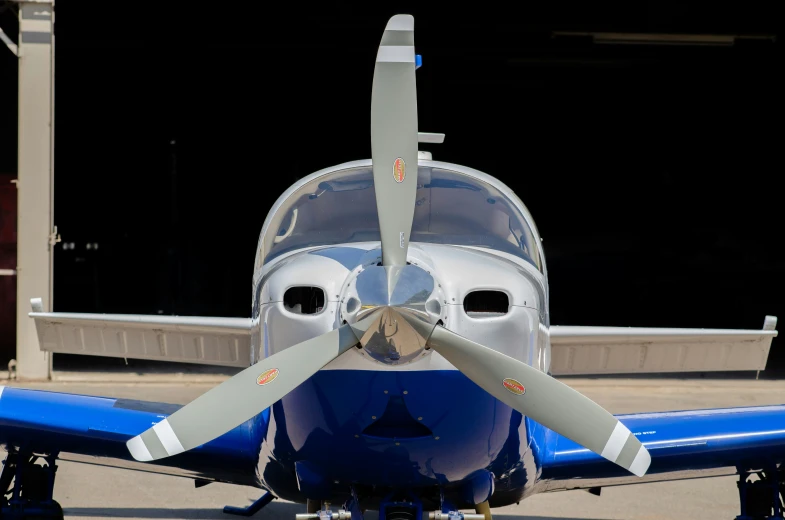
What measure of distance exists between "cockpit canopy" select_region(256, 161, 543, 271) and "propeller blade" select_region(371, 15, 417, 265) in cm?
52

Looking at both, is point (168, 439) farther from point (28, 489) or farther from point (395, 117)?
point (28, 489)

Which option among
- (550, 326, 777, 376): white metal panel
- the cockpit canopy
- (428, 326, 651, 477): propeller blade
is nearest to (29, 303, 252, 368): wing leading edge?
the cockpit canopy

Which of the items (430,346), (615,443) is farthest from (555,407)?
(430,346)

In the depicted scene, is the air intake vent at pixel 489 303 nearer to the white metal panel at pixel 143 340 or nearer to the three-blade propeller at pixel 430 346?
the three-blade propeller at pixel 430 346

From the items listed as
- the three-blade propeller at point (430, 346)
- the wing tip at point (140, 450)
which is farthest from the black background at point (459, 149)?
the wing tip at point (140, 450)

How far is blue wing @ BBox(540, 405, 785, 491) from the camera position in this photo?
4965 millimetres

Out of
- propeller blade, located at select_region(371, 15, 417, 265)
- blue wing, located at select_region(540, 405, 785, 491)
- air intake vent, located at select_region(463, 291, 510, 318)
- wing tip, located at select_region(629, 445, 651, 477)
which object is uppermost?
propeller blade, located at select_region(371, 15, 417, 265)

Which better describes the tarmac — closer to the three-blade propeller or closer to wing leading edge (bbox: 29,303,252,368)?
wing leading edge (bbox: 29,303,252,368)

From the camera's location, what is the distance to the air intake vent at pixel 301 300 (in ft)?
12.3

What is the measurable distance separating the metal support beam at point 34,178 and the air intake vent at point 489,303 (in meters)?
9.17

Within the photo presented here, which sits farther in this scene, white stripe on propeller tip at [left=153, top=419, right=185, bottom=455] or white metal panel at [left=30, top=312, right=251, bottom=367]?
white metal panel at [left=30, top=312, right=251, bottom=367]

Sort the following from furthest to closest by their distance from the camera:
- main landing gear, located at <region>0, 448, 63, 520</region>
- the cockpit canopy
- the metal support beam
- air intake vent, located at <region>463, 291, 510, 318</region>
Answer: the metal support beam < main landing gear, located at <region>0, 448, 63, 520</region> < the cockpit canopy < air intake vent, located at <region>463, 291, 510, 318</region>

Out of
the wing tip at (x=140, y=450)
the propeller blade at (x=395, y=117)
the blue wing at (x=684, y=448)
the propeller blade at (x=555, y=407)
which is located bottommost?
the blue wing at (x=684, y=448)

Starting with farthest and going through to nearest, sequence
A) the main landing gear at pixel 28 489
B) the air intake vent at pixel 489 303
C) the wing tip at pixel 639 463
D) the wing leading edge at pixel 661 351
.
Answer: the wing leading edge at pixel 661 351 < the main landing gear at pixel 28 489 < the air intake vent at pixel 489 303 < the wing tip at pixel 639 463
